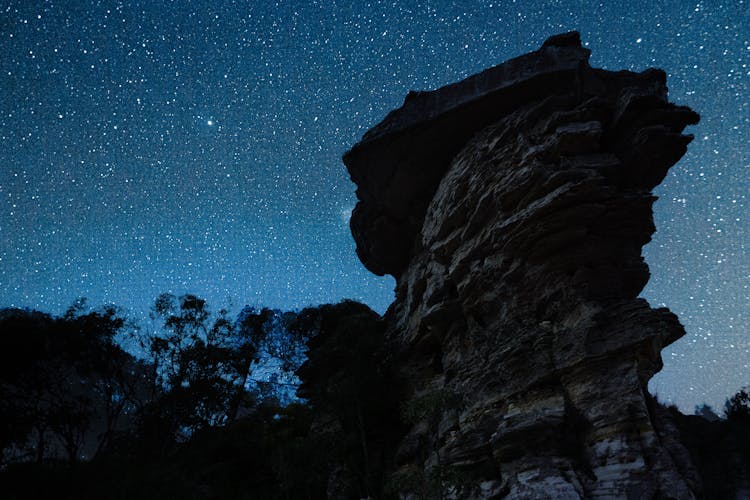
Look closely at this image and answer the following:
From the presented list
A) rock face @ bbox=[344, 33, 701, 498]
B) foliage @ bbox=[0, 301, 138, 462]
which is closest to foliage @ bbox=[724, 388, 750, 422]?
rock face @ bbox=[344, 33, 701, 498]

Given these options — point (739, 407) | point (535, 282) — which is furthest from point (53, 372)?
point (739, 407)

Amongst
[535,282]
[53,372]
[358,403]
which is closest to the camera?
[535,282]

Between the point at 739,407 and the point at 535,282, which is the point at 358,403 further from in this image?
the point at 739,407

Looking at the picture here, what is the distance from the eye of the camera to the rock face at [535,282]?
11.8 meters

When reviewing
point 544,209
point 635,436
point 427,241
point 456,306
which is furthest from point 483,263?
point 635,436

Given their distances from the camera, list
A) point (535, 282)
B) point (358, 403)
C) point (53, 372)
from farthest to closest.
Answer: point (53, 372) < point (358, 403) < point (535, 282)

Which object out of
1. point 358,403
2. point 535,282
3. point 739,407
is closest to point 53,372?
point 358,403

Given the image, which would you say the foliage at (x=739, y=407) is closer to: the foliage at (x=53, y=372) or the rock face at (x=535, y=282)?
the rock face at (x=535, y=282)

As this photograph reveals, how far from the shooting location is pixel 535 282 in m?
16.3

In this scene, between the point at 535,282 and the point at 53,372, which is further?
the point at 53,372

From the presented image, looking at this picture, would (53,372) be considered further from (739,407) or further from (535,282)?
(739,407)

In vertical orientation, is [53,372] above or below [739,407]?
above

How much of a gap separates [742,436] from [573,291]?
13368mm

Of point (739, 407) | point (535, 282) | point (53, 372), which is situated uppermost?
point (53, 372)
